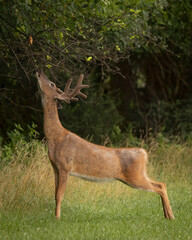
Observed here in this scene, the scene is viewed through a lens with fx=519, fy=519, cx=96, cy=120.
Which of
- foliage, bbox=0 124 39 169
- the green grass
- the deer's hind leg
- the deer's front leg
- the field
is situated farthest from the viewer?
foliage, bbox=0 124 39 169

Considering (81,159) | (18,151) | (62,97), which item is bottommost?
(18,151)

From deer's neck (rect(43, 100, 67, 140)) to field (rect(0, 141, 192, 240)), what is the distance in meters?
1.11

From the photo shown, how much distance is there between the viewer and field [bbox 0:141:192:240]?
6.14 meters

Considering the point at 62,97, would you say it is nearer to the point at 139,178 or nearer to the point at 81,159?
the point at 81,159

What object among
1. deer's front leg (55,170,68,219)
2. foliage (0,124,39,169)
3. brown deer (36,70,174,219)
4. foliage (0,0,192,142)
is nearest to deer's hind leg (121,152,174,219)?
brown deer (36,70,174,219)

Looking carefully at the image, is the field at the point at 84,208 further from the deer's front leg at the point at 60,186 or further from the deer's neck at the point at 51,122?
the deer's neck at the point at 51,122

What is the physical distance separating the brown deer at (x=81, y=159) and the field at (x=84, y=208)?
43cm

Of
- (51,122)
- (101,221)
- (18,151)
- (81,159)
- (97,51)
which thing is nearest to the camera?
(81,159)

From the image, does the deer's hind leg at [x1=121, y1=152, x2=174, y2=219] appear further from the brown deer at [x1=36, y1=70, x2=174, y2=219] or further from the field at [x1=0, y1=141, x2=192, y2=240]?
the field at [x1=0, y1=141, x2=192, y2=240]

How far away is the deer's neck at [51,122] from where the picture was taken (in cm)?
661

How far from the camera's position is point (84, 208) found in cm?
769

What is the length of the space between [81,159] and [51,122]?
0.62 m

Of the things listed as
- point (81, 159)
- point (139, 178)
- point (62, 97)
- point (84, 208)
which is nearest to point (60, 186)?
point (81, 159)

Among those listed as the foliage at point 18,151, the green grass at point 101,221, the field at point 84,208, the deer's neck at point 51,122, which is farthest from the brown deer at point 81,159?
the foliage at point 18,151
